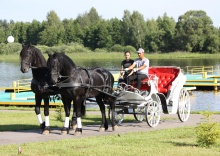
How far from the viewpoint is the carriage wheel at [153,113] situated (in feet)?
49.9

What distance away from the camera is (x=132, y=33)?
12644 cm

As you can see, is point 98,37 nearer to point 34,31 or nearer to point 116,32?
point 116,32

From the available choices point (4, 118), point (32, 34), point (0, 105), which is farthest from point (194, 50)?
point (4, 118)

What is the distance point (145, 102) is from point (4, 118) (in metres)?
5.55

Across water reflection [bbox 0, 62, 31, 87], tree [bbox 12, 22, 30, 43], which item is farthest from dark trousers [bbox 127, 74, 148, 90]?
tree [bbox 12, 22, 30, 43]

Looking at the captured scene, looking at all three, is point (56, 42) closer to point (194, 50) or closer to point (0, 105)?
point (194, 50)

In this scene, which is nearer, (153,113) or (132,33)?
(153,113)

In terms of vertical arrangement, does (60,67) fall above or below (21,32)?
below

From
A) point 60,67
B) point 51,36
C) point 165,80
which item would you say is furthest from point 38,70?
point 51,36

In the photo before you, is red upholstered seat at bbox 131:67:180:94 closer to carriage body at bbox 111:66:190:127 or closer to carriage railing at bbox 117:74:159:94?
carriage body at bbox 111:66:190:127

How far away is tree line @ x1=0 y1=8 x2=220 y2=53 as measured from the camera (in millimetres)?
103438

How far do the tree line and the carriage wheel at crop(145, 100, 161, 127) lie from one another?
87224 mm

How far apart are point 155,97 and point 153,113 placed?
552mm

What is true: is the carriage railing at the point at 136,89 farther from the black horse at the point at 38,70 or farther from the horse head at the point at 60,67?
the black horse at the point at 38,70
